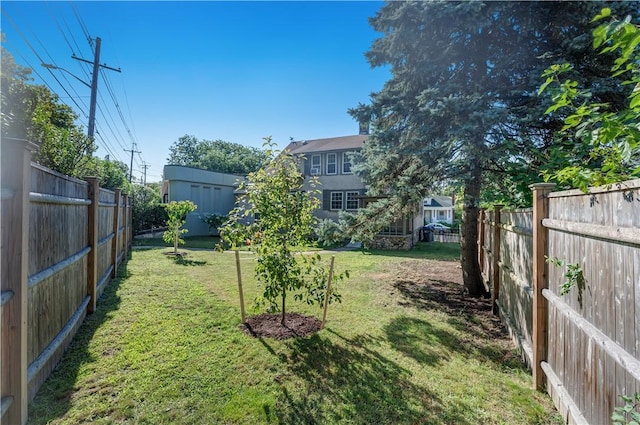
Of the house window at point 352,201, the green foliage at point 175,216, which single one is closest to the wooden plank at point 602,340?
the green foliage at point 175,216

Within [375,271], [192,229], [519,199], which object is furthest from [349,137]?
[519,199]

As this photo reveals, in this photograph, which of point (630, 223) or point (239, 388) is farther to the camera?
point (239, 388)

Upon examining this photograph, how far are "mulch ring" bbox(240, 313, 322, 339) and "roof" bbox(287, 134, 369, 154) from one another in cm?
1390

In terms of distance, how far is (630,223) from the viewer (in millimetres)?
1642

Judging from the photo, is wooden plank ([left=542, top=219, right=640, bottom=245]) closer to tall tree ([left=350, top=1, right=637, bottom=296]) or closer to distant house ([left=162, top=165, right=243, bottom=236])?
tall tree ([left=350, top=1, right=637, bottom=296])

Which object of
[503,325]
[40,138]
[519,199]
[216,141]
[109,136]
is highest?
[216,141]

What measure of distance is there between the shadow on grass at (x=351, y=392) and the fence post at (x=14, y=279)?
1.96m

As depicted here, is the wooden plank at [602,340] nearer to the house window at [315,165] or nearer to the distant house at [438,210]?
the house window at [315,165]

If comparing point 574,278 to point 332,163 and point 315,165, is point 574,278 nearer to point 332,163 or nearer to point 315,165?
point 332,163

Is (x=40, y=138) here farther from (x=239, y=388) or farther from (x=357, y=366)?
(x=357, y=366)

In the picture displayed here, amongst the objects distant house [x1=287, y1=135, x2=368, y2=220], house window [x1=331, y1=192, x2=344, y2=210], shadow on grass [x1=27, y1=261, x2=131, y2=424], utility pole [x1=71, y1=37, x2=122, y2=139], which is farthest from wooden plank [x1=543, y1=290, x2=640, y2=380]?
house window [x1=331, y1=192, x2=344, y2=210]

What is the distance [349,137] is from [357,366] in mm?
18948

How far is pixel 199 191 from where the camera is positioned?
64.5 ft

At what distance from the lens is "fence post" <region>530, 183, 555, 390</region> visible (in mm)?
3031
